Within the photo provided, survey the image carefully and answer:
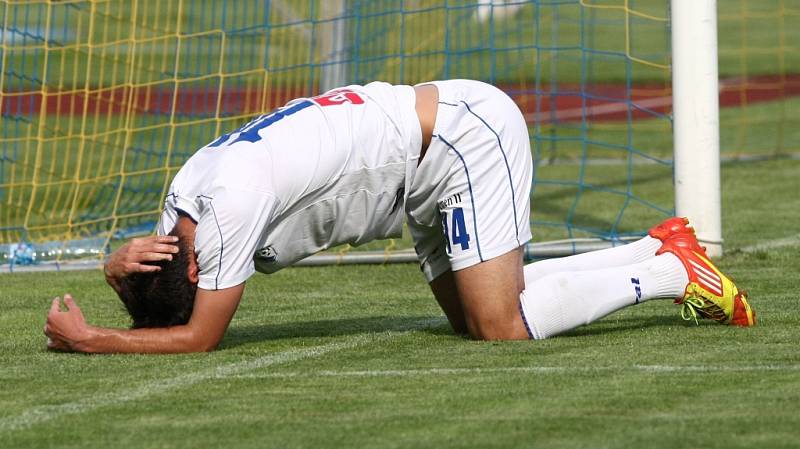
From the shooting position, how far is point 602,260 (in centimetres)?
567

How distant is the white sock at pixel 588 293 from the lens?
17.2ft

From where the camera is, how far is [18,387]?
4652 millimetres

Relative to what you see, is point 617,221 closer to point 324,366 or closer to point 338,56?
point 338,56

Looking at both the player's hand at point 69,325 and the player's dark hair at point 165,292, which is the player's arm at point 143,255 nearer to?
the player's dark hair at point 165,292

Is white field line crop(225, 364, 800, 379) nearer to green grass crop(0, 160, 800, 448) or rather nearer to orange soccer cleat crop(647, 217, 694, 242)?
green grass crop(0, 160, 800, 448)

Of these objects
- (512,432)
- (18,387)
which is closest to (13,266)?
(18,387)

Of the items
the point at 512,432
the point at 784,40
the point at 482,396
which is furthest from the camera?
the point at 784,40

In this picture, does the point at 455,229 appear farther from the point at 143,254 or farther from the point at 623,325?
the point at 143,254

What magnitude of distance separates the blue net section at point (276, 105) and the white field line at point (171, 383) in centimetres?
297

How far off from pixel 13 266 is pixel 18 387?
3.58 metres

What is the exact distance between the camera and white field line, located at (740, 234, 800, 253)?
791cm

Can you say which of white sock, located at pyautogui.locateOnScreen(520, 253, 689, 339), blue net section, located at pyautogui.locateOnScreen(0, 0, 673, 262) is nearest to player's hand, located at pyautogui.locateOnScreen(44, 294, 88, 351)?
white sock, located at pyautogui.locateOnScreen(520, 253, 689, 339)

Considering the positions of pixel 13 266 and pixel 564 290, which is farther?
pixel 13 266

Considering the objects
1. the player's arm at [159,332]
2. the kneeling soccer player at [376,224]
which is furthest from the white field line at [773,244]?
the player's arm at [159,332]
